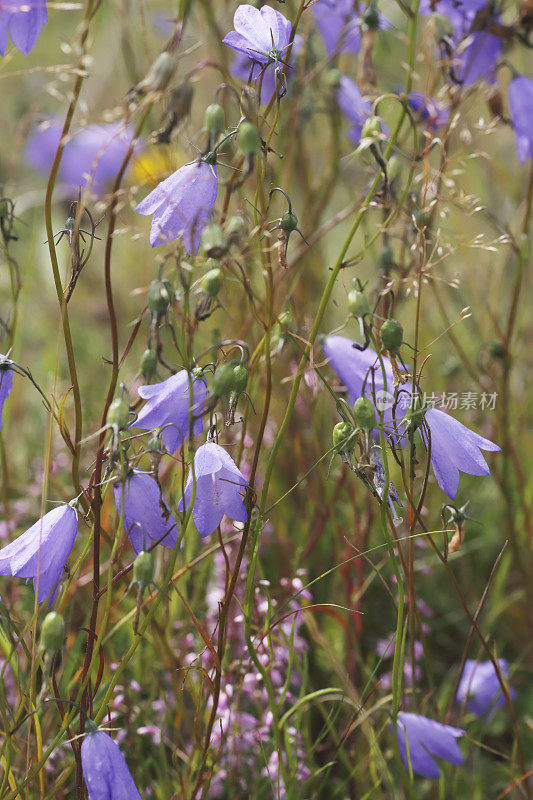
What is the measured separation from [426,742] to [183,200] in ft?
2.19

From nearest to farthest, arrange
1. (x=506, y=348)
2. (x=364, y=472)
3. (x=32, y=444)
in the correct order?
1. (x=364, y=472)
2. (x=506, y=348)
3. (x=32, y=444)

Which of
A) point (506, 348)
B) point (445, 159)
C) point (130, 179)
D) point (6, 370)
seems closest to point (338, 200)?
point (130, 179)

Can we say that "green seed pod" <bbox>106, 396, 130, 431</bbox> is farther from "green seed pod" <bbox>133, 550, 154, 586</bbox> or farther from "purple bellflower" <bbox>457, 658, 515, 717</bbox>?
"purple bellflower" <bbox>457, 658, 515, 717</bbox>

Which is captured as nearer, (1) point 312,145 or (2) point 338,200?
(1) point 312,145

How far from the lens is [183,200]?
2.45 feet

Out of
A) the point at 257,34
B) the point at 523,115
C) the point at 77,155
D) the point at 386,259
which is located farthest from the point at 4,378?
the point at 77,155

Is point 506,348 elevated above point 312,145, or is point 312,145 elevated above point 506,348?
point 312,145

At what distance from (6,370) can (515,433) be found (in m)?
1.16

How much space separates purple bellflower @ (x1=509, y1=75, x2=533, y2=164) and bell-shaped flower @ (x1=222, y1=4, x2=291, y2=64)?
0.56 m

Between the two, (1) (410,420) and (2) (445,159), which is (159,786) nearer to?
(1) (410,420)

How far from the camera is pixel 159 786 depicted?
0.99 metres

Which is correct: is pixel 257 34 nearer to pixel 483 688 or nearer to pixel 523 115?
pixel 523 115

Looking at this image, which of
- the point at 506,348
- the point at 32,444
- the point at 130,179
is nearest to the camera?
the point at 506,348

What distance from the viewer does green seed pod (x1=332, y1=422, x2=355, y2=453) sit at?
700mm
